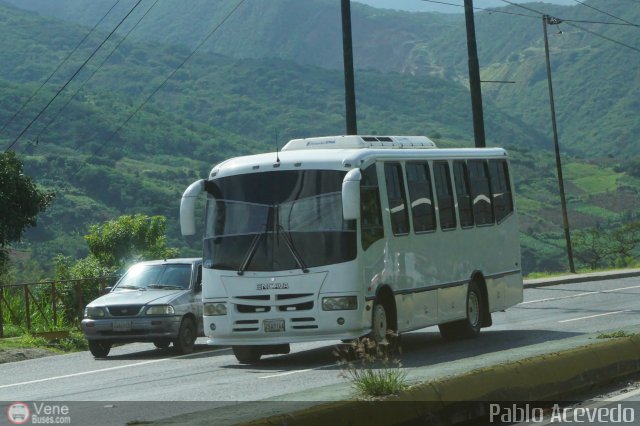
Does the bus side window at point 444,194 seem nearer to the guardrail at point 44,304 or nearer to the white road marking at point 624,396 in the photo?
the white road marking at point 624,396

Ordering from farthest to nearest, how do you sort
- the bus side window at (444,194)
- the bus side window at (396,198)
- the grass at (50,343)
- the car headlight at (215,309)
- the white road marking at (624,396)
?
the grass at (50,343) → the bus side window at (444,194) → the bus side window at (396,198) → the car headlight at (215,309) → the white road marking at (624,396)

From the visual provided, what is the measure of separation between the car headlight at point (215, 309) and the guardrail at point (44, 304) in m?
9.01

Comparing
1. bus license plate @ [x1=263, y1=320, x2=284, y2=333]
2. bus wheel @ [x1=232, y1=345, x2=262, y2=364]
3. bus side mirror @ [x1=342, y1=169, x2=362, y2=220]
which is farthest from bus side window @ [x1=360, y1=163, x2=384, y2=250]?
bus wheel @ [x1=232, y1=345, x2=262, y2=364]

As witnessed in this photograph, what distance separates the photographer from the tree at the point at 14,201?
3306cm

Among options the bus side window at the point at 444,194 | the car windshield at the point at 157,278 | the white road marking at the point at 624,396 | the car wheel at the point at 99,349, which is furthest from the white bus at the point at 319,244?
the white road marking at the point at 624,396

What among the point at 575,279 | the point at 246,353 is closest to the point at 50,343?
the point at 246,353

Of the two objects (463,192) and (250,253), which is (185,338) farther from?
(463,192)

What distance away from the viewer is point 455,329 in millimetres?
20703

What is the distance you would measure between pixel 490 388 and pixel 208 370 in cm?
755

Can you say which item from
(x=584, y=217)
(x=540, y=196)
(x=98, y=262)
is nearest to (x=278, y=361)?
(x=98, y=262)

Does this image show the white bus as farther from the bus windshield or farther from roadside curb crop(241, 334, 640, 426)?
roadside curb crop(241, 334, 640, 426)

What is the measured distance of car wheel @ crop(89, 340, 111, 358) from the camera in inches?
850

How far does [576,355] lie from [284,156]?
6627mm

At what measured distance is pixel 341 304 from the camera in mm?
16875
